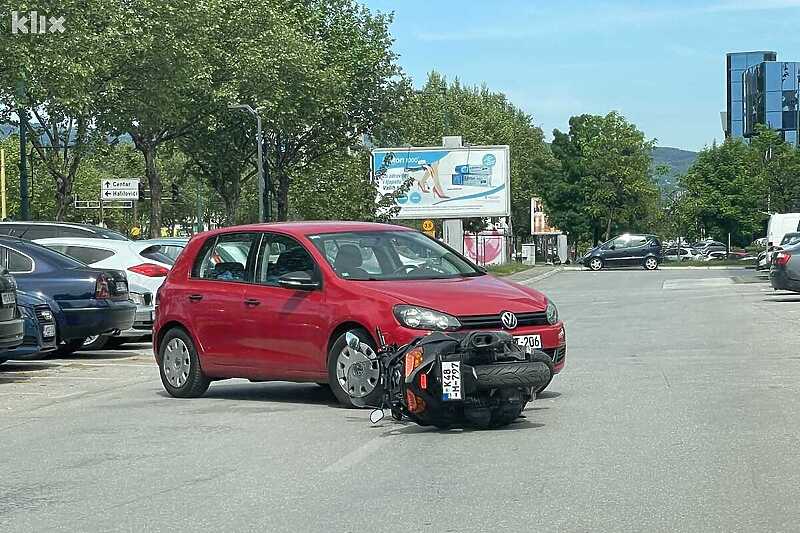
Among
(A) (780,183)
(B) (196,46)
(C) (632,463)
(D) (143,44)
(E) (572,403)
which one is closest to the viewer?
(C) (632,463)

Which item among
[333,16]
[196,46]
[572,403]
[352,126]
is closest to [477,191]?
[352,126]

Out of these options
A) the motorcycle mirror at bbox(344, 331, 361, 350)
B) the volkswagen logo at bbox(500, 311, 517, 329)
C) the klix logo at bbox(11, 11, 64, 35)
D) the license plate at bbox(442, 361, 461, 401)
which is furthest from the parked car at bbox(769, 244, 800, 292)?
the license plate at bbox(442, 361, 461, 401)

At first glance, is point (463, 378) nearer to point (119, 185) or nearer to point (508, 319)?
point (508, 319)

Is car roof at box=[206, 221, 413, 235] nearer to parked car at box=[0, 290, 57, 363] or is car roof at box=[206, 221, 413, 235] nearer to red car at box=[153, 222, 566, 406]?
red car at box=[153, 222, 566, 406]

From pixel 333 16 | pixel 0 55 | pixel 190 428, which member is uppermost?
pixel 333 16

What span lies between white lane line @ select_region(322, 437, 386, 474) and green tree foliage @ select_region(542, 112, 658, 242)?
88620 mm

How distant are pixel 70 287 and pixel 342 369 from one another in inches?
269

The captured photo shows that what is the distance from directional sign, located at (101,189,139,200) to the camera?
72625mm

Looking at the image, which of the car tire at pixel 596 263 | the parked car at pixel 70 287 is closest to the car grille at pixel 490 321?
the parked car at pixel 70 287

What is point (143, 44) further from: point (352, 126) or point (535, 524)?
point (535, 524)

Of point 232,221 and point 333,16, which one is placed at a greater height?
point 333,16

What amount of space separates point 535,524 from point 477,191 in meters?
59.2

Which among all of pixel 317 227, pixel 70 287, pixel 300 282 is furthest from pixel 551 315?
pixel 70 287

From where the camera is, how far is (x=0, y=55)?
32.6 m
